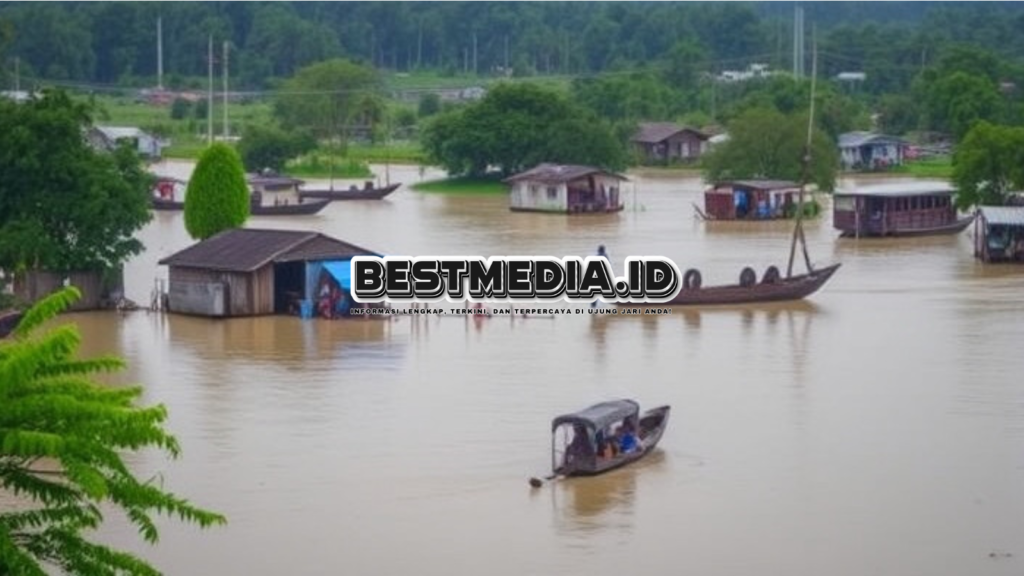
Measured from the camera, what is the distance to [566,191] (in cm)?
3884

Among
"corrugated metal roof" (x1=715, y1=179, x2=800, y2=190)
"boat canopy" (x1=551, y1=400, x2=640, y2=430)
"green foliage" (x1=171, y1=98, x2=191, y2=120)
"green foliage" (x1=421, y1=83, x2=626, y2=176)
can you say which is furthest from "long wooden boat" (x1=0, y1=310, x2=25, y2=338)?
"green foliage" (x1=171, y1=98, x2=191, y2=120)

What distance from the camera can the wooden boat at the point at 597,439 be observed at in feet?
50.6

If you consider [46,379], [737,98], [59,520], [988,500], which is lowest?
[988,500]

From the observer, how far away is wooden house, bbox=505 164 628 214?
38812 millimetres

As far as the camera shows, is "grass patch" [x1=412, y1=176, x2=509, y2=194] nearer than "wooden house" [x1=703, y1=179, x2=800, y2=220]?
No

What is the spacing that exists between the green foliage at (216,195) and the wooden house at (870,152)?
81.5 feet

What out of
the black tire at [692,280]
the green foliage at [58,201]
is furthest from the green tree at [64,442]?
the black tire at [692,280]

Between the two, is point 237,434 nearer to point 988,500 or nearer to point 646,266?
point 988,500

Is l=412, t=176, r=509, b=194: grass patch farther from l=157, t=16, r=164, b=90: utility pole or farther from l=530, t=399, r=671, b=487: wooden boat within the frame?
l=157, t=16, r=164, b=90: utility pole

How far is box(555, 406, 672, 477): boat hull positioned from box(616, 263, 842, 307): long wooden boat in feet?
24.1

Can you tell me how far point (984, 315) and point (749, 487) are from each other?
9.77m

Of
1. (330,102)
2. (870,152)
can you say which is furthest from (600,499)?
(330,102)

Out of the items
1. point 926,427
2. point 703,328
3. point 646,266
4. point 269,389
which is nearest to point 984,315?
point 703,328

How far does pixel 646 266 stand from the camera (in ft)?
91.5
